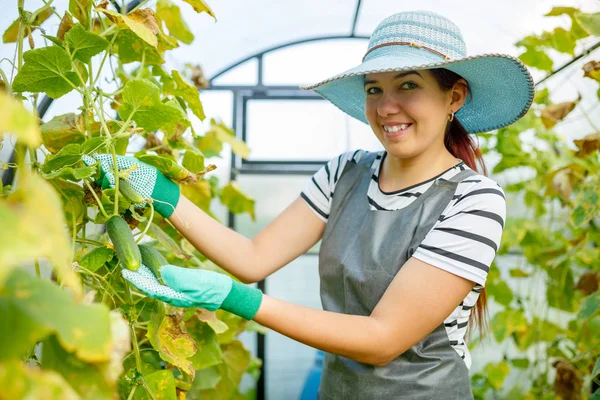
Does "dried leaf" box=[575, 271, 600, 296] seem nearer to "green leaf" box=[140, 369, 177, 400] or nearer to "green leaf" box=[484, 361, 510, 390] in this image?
"green leaf" box=[484, 361, 510, 390]

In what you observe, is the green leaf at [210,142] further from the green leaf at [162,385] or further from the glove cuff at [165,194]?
the green leaf at [162,385]

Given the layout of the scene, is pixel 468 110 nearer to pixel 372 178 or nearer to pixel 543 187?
pixel 372 178

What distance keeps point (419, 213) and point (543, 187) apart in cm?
165

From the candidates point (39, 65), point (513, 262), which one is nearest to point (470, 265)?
point (39, 65)

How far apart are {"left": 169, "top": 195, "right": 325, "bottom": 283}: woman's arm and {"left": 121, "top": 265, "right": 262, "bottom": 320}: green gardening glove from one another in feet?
0.74

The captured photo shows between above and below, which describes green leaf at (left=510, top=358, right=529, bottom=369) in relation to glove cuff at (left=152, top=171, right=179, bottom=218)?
below

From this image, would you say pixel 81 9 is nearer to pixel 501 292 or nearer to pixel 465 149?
pixel 465 149

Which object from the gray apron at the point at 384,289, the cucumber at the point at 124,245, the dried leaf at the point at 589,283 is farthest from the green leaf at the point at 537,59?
the cucumber at the point at 124,245

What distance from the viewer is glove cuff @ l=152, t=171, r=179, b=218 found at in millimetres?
1123

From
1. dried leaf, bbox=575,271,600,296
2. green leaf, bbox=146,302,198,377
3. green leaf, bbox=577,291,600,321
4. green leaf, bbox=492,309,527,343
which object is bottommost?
green leaf, bbox=492,309,527,343

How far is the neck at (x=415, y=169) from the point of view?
125 centimetres

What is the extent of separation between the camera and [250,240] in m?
1.33

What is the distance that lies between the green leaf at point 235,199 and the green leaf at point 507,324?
1.09 meters

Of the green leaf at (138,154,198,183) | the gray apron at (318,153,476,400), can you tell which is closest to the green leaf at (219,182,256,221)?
the gray apron at (318,153,476,400)
